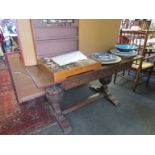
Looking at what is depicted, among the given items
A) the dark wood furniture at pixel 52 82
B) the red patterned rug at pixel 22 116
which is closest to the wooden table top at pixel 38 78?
A: the dark wood furniture at pixel 52 82

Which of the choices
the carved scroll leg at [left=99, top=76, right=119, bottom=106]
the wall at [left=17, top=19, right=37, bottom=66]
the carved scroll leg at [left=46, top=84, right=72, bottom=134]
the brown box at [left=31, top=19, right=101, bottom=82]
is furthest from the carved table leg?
the wall at [left=17, top=19, right=37, bottom=66]

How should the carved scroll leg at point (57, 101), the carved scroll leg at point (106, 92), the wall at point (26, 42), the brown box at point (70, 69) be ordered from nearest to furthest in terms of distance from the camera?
1. the brown box at point (70, 69)
2. the wall at point (26, 42)
3. the carved scroll leg at point (57, 101)
4. the carved scroll leg at point (106, 92)

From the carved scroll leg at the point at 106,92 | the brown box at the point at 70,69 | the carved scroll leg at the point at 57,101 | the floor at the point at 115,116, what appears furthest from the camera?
the carved scroll leg at the point at 106,92

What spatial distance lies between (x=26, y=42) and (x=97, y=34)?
0.86m

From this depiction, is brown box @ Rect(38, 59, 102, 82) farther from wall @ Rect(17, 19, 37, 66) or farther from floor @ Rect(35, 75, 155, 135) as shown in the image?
floor @ Rect(35, 75, 155, 135)

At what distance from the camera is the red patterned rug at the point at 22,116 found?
159cm

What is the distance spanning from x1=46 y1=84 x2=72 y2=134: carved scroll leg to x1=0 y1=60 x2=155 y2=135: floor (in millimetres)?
71

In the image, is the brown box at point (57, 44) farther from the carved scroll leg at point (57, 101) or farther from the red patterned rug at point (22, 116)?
the red patterned rug at point (22, 116)

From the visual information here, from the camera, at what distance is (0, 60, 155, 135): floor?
62.1 inches

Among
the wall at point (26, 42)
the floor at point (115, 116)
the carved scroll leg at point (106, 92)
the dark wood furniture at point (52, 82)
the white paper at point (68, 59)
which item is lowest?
the floor at point (115, 116)

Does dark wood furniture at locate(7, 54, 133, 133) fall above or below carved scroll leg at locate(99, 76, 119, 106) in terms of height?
above

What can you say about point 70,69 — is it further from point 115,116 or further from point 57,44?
point 115,116

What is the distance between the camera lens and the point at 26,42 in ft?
4.39

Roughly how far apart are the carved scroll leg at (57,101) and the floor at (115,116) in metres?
0.07
